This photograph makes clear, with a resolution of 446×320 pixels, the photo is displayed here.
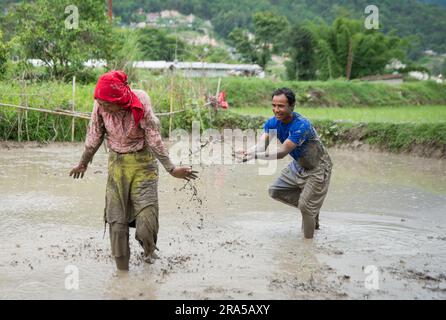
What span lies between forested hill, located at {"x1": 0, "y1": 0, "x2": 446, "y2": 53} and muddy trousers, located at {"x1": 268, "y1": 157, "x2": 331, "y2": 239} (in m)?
49.4

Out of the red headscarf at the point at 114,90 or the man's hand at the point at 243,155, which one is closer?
the red headscarf at the point at 114,90

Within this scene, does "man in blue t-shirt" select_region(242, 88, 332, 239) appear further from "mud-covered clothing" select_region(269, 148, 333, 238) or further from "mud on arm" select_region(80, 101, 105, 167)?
"mud on arm" select_region(80, 101, 105, 167)

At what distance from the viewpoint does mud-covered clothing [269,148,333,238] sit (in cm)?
616

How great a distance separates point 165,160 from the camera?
15.9 feet

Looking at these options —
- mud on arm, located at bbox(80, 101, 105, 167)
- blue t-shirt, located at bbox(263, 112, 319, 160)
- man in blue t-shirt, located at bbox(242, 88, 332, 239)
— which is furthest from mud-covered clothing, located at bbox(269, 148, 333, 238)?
mud on arm, located at bbox(80, 101, 105, 167)

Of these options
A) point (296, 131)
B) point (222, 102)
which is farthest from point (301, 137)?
point (222, 102)

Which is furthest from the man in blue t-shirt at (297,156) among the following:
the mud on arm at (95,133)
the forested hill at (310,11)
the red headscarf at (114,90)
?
the forested hill at (310,11)

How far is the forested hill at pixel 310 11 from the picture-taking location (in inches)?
2245

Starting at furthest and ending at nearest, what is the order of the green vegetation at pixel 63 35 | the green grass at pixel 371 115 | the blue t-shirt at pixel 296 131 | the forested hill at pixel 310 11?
1. the forested hill at pixel 310 11
2. the green vegetation at pixel 63 35
3. the green grass at pixel 371 115
4. the blue t-shirt at pixel 296 131

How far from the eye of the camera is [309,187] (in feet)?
20.3

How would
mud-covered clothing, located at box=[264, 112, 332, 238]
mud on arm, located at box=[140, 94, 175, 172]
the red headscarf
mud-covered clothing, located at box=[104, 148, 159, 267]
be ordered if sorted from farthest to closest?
mud-covered clothing, located at box=[264, 112, 332, 238] < mud-covered clothing, located at box=[104, 148, 159, 267] < mud on arm, located at box=[140, 94, 175, 172] < the red headscarf

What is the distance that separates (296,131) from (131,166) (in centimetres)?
171

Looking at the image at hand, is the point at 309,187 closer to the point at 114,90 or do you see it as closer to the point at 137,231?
the point at 137,231

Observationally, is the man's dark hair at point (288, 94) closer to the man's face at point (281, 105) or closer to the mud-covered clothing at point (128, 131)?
the man's face at point (281, 105)
